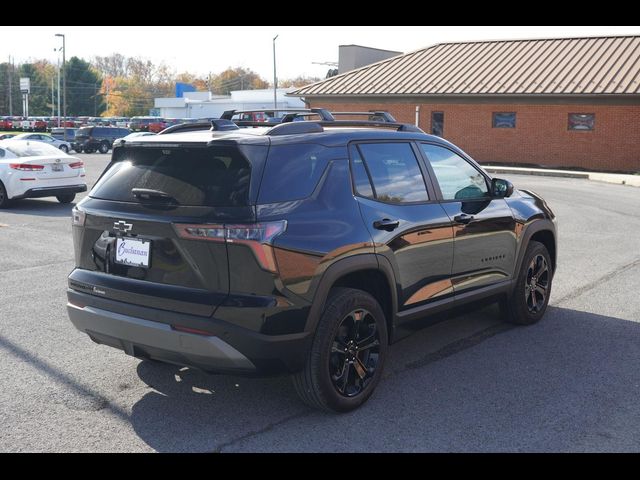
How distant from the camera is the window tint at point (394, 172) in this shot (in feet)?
16.5

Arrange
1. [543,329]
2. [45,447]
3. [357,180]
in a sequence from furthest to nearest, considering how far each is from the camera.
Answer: [543,329] < [357,180] < [45,447]

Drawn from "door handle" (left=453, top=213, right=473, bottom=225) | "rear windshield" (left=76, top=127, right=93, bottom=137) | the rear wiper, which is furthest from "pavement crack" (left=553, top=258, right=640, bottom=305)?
"rear windshield" (left=76, top=127, right=93, bottom=137)

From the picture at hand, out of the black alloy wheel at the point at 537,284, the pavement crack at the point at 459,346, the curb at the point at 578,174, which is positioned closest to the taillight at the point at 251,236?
the pavement crack at the point at 459,346

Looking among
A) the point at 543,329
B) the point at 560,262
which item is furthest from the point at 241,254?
the point at 560,262

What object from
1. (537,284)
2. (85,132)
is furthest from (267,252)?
(85,132)

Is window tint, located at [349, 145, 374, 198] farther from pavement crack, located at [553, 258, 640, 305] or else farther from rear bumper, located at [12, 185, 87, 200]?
rear bumper, located at [12, 185, 87, 200]

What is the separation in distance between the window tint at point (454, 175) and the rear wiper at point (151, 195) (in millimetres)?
2130

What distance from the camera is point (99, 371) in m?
5.36

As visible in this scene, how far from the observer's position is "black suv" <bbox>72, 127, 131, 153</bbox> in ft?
152

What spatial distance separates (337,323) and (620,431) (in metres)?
1.81

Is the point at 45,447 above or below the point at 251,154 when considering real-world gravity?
below

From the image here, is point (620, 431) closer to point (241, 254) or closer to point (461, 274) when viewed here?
point (461, 274)

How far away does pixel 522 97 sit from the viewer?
99.0ft

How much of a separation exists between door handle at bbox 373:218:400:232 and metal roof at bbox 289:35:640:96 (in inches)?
992
